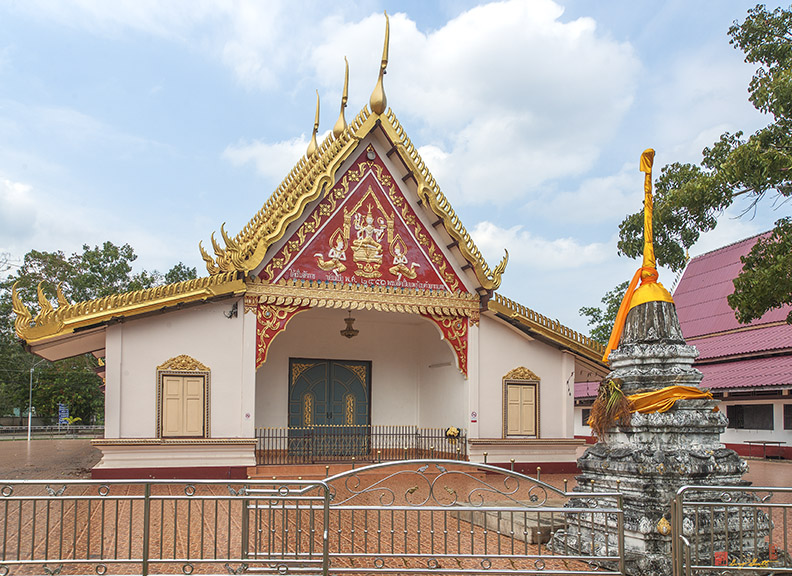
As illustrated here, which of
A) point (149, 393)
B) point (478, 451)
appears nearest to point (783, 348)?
point (478, 451)

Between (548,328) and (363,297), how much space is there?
11.9 feet

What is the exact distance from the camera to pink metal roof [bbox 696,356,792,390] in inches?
632

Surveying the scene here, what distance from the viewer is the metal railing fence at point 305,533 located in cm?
466

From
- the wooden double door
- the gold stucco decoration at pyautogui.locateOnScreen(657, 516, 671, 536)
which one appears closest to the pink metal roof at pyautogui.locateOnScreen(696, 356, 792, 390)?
the wooden double door

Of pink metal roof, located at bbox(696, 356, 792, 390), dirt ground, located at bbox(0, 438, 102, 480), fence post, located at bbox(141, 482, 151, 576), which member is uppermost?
pink metal roof, located at bbox(696, 356, 792, 390)

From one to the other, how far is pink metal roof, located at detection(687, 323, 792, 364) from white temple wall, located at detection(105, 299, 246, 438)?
11.0 m

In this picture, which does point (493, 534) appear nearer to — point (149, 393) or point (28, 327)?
point (149, 393)

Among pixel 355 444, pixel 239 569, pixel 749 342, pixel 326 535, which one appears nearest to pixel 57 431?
pixel 355 444

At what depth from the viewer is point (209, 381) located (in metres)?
11.4

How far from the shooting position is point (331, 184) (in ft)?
40.3

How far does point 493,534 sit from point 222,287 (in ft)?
20.2

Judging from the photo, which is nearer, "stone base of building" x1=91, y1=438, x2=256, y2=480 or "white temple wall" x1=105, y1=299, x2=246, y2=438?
"stone base of building" x1=91, y1=438, x2=256, y2=480

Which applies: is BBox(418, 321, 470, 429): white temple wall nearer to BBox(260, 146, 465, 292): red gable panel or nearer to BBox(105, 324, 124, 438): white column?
BBox(260, 146, 465, 292): red gable panel

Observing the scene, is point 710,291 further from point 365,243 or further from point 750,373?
point 365,243
